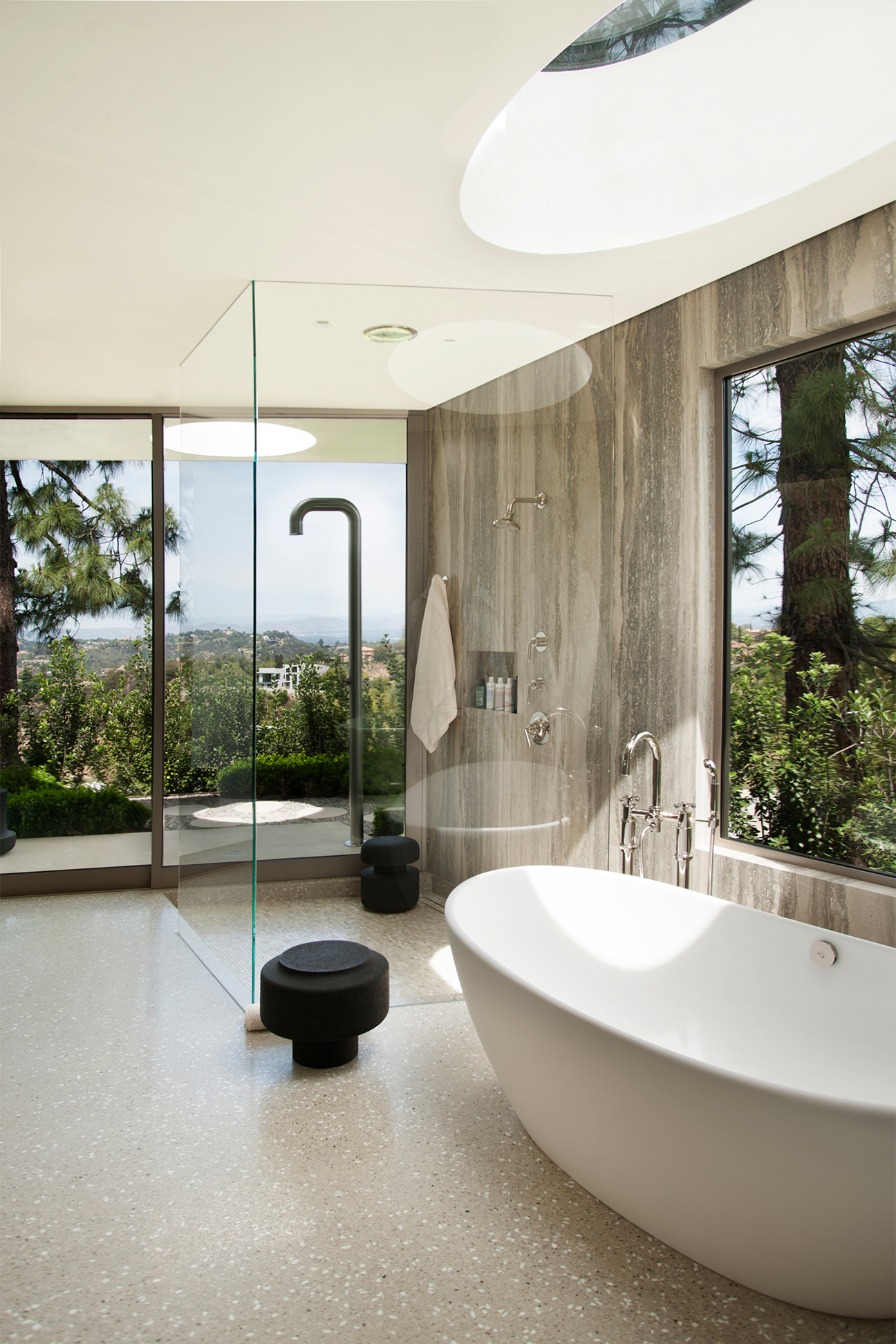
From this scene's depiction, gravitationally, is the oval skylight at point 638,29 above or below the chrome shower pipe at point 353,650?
above

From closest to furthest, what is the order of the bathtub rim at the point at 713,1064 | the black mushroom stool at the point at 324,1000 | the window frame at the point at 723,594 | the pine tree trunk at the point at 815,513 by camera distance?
the bathtub rim at the point at 713,1064 → the black mushroom stool at the point at 324,1000 → the pine tree trunk at the point at 815,513 → the window frame at the point at 723,594

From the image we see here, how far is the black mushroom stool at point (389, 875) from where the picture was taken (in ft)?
10.8

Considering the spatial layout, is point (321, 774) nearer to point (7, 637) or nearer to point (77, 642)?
point (77, 642)

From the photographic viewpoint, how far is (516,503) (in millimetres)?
3297

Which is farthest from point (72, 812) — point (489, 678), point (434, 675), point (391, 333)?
point (391, 333)

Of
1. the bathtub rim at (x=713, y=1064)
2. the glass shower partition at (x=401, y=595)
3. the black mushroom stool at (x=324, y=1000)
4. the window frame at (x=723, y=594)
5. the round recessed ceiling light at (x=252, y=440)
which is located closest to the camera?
the bathtub rim at (x=713, y=1064)

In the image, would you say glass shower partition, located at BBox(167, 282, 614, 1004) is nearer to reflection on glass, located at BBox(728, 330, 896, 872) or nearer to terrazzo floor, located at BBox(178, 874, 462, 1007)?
terrazzo floor, located at BBox(178, 874, 462, 1007)

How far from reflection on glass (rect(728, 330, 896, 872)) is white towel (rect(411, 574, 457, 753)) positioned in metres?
1.03

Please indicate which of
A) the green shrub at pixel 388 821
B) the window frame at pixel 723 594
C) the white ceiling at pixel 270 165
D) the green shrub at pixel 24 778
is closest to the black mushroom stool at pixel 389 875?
the green shrub at pixel 388 821

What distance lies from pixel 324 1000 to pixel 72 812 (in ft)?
9.17

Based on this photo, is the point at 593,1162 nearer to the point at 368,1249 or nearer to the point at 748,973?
the point at 368,1249

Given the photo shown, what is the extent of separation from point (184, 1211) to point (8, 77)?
262cm

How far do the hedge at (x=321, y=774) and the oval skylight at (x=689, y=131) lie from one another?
179cm

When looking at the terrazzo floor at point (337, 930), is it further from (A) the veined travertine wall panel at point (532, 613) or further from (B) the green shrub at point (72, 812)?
(B) the green shrub at point (72, 812)
